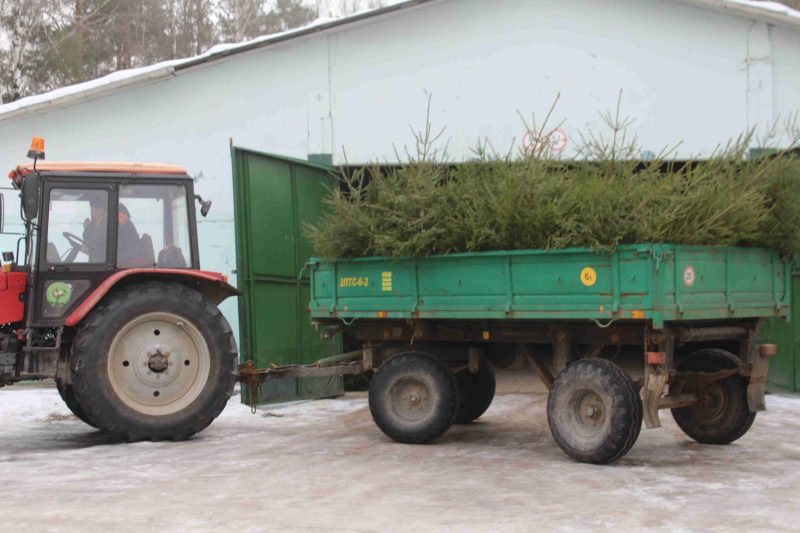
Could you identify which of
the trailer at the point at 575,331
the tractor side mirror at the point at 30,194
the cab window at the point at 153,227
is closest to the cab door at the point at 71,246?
the cab window at the point at 153,227

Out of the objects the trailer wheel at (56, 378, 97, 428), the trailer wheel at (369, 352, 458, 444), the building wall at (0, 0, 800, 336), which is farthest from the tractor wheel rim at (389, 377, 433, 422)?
the building wall at (0, 0, 800, 336)

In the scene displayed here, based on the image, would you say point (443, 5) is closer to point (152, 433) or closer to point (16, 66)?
point (152, 433)

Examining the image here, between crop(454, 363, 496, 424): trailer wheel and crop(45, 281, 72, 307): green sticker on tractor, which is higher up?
crop(45, 281, 72, 307): green sticker on tractor

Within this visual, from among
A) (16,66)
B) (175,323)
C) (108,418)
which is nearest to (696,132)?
(175,323)

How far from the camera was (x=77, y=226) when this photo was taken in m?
8.78

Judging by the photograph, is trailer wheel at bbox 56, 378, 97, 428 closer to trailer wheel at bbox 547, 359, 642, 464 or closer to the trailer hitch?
the trailer hitch

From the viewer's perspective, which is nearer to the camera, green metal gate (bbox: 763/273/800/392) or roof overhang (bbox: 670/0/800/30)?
roof overhang (bbox: 670/0/800/30)

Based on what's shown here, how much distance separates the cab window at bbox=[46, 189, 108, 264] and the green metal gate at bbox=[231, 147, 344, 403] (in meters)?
2.67

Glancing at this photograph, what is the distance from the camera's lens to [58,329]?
28.1 ft

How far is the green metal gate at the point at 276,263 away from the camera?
11609mm

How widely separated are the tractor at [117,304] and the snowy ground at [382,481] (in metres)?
0.46

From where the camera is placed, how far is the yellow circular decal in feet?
24.5

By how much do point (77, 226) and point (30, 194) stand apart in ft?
2.55

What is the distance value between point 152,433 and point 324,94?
600cm
